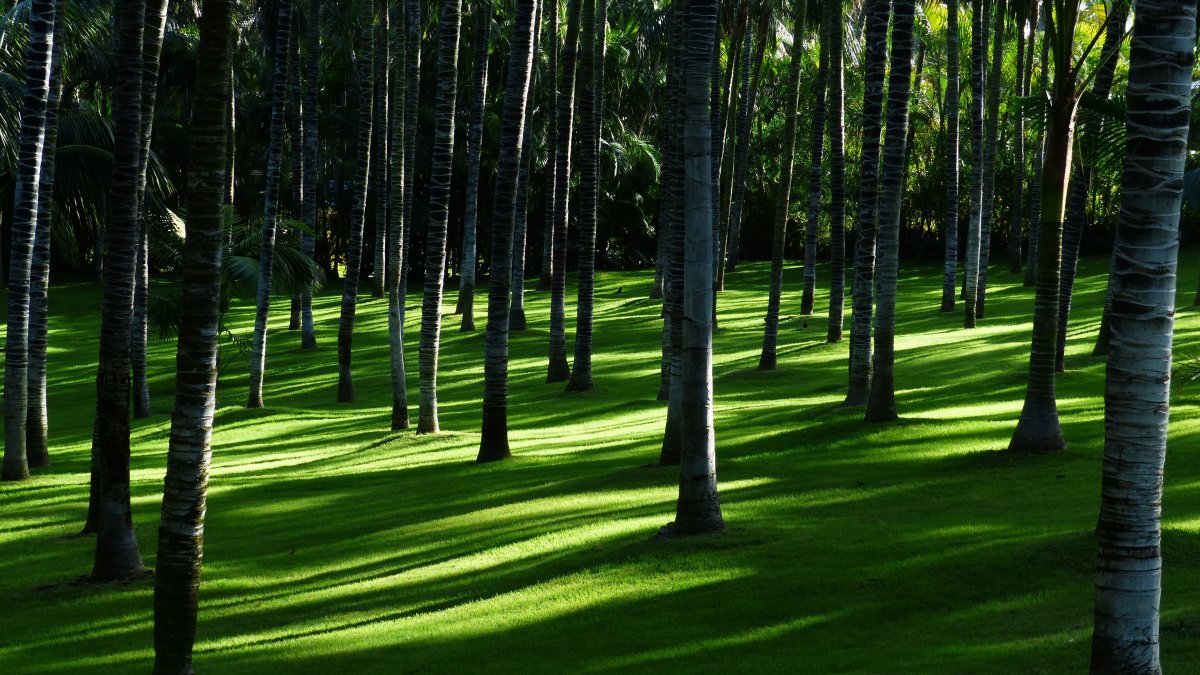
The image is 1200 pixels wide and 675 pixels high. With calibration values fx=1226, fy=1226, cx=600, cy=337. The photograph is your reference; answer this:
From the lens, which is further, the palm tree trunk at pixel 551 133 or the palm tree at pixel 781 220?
the palm tree trunk at pixel 551 133

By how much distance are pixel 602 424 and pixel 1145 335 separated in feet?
52.7

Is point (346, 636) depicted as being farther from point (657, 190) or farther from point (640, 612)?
point (657, 190)

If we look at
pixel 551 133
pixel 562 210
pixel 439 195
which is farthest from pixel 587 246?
pixel 551 133

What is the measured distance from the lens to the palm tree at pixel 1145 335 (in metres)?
6.36

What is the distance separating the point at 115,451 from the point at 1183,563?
984cm

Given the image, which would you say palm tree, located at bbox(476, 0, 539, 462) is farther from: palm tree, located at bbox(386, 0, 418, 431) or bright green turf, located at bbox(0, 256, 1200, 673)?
palm tree, located at bbox(386, 0, 418, 431)

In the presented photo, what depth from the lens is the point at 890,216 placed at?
16.7 metres

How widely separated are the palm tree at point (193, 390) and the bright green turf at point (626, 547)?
1.05 metres

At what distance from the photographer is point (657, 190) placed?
55.0 m

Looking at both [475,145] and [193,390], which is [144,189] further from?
[193,390]

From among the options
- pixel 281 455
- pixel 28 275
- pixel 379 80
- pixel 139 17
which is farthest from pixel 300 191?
pixel 139 17

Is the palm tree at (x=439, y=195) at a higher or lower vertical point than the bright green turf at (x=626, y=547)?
higher

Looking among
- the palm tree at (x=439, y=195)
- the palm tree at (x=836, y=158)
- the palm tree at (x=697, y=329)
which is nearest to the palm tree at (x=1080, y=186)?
the palm tree at (x=697, y=329)

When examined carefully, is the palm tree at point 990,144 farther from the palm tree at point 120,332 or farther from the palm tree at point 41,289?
the palm tree at point 120,332
